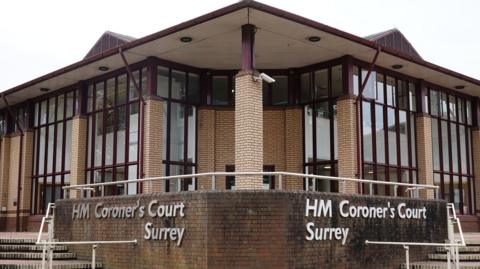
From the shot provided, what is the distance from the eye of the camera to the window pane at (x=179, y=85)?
18.8 metres

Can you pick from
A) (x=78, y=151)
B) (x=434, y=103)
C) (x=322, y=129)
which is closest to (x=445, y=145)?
(x=434, y=103)

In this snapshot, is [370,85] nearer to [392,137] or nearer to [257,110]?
[392,137]

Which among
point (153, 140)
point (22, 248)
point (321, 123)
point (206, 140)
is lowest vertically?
point (22, 248)

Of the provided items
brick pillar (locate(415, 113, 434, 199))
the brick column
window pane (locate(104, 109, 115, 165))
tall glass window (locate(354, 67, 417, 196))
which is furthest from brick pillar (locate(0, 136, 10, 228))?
brick pillar (locate(415, 113, 434, 199))

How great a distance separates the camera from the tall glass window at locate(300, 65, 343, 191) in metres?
18.4

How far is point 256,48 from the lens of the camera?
1709cm

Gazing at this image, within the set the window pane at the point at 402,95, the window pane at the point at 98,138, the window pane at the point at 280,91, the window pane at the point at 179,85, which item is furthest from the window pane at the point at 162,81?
the window pane at the point at 402,95

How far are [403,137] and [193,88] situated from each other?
6.98 m

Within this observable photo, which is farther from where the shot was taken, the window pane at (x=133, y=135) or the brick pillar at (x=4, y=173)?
the brick pillar at (x=4, y=173)

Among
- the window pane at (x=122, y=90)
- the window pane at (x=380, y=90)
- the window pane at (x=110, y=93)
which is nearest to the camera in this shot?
the window pane at (x=380, y=90)

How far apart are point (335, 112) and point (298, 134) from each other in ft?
4.39

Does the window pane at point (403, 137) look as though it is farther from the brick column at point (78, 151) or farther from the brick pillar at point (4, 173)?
the brick pillar at point (4, 173)

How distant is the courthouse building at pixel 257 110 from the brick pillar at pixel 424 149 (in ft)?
0.12

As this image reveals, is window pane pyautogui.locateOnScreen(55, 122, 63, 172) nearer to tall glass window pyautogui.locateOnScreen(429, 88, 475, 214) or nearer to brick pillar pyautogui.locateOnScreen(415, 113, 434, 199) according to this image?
brick pillar pyautogui.locateOnScreen(415, 113, 434, 199)
